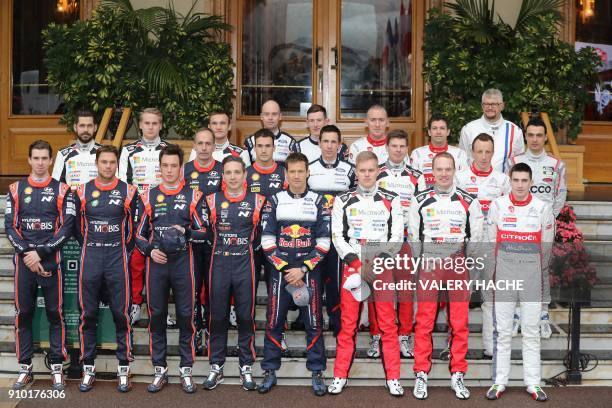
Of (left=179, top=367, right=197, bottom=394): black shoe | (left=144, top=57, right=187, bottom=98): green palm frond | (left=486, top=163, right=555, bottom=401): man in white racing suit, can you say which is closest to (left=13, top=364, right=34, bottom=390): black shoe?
(left=179, top=367, right=197, bottom=394): black shoe

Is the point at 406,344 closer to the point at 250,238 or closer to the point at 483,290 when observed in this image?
the point at 483,290

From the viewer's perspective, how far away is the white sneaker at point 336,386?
6270mm

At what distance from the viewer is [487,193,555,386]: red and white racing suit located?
Result: 626 centimetres

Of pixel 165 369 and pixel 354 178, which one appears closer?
pixel 165 369

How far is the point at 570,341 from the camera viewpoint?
680cm

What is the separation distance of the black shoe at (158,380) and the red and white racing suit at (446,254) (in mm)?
2021

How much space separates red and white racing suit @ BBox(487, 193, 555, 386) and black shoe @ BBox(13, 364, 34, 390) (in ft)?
12.4

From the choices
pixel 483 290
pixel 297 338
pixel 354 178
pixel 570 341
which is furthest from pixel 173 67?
pixel 570 341

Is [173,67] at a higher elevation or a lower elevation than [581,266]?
higher

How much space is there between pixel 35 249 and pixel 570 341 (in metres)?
4.52

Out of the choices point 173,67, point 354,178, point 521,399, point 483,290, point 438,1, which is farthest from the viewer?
point 438,1

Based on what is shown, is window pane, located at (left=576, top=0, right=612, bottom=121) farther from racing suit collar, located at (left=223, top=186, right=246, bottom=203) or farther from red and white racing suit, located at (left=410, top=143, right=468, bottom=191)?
racing suit collar, located at (left=223, top=186, right=246, bottom=203)

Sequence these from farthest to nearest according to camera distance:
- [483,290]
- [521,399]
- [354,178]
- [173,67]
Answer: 1. [173,67]
2. [354,178]
3. [483,290]
4. [521,399]

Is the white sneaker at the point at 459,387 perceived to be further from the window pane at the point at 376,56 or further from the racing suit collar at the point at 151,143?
the window pane at the point at 376,56
